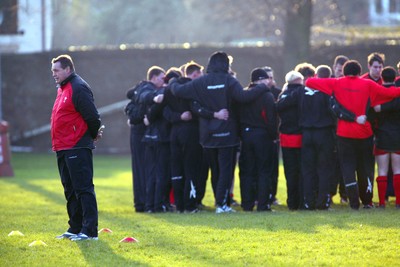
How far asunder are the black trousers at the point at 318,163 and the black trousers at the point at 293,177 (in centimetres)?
34

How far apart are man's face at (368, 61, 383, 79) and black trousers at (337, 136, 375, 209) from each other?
4.35 ft

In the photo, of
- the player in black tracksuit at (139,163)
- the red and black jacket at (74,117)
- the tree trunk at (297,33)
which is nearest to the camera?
the red and black jacket at (74,117)

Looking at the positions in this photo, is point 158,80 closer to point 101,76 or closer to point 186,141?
point 186,141

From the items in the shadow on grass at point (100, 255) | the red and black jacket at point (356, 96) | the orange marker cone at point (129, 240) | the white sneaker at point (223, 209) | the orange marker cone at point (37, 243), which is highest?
the red and black jacket at point (356, 96)

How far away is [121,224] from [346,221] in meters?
3.38

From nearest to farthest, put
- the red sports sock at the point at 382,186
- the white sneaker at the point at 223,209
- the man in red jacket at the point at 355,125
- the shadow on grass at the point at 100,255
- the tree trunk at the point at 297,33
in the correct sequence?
the shadow on grass at the point at 100,255 < the man in red jacket at the point at 355,125 < the white sneaker at the point at 223,209 < the red sports sock at the point at 382,186 < the tree trunk at the point at 297,33

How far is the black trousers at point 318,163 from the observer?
51.0ft

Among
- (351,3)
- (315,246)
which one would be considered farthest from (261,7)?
(315,246)

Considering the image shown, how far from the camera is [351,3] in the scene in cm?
5741

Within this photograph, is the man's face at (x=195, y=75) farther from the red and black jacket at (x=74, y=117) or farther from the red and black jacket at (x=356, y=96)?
the red and black jacket at (x=74, y=117)

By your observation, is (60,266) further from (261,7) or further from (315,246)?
(261,7)

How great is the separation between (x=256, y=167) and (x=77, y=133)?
4608 mm

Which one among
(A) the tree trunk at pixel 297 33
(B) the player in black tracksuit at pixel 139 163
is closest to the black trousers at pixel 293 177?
(B) the player in black tracksuit at pixel 139 163

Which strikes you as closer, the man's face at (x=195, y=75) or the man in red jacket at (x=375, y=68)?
the man in red jacket at (x=375, y=68)
